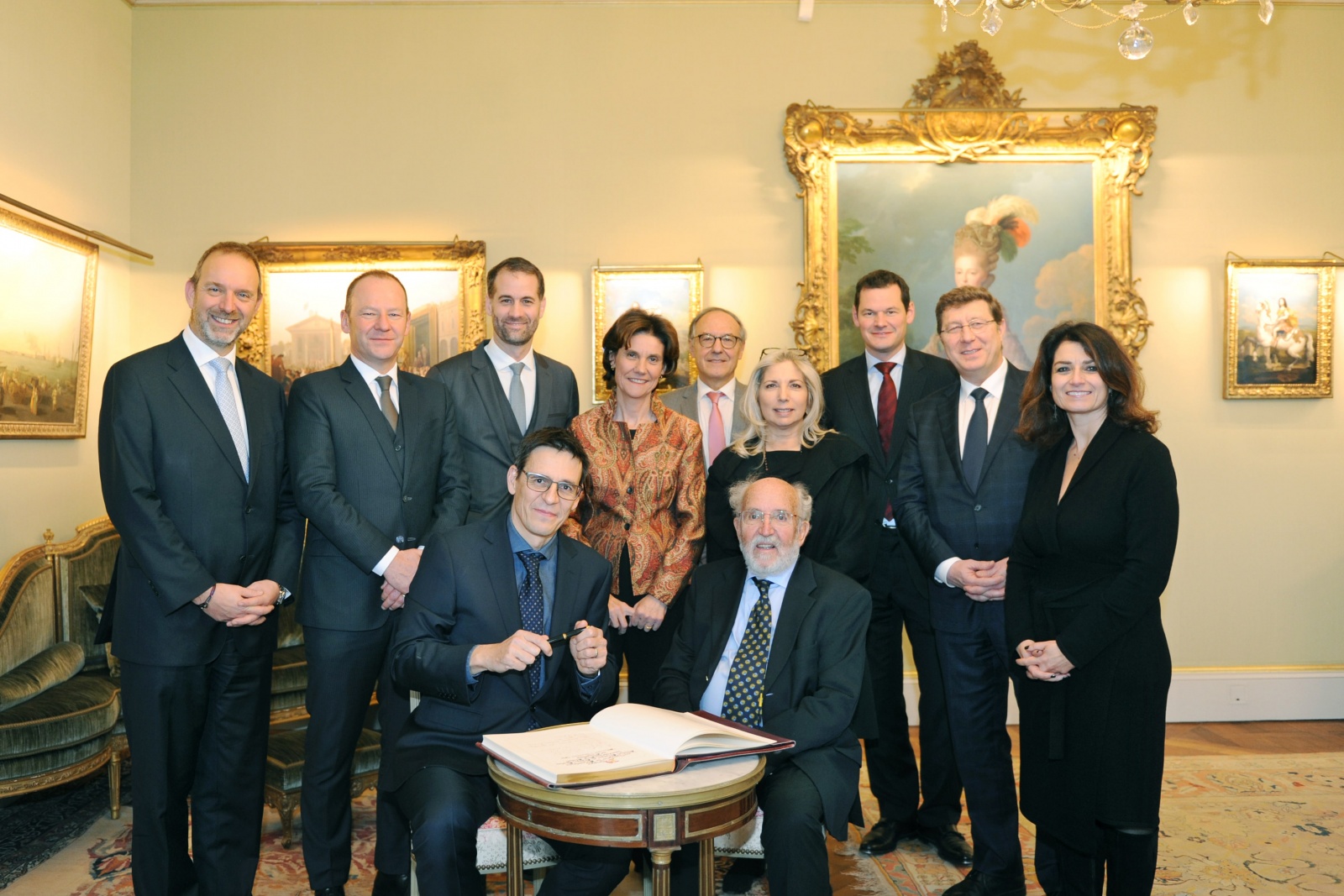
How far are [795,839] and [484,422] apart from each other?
6.55ft

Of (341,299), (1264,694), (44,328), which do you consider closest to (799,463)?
Result: (341,299)

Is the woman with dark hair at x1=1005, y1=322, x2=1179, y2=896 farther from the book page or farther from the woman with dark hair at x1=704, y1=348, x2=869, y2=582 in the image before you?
the book page

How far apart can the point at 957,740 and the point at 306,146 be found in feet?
15.9

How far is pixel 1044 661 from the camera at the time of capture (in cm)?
302

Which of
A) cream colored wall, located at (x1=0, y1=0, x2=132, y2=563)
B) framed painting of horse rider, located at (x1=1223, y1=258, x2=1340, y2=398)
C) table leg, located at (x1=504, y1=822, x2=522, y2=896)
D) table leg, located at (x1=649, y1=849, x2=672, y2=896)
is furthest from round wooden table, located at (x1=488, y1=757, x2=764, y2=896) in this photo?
framed painting of horse rider, located at (x1=1223, y1=258, x2=1340, y2=398)

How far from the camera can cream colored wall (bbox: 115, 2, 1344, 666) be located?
6.00 metres

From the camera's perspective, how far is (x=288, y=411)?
3568 mm

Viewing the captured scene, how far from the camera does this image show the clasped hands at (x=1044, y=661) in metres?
2.99

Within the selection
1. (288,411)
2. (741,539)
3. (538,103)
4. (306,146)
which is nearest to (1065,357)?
(741,539)

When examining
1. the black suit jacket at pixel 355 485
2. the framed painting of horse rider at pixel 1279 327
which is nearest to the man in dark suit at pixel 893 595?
the black suit jacket at pixel 355 485

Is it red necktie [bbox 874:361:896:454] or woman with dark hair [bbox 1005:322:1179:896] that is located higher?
red necktie [bbox 874:361:896:454]

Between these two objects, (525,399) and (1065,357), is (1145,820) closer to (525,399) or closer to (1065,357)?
(1065,357)

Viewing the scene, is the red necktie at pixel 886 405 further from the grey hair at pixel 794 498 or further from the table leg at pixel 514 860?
the table leg at pixel 514 860

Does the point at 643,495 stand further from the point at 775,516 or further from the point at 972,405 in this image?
the point at 972,405
